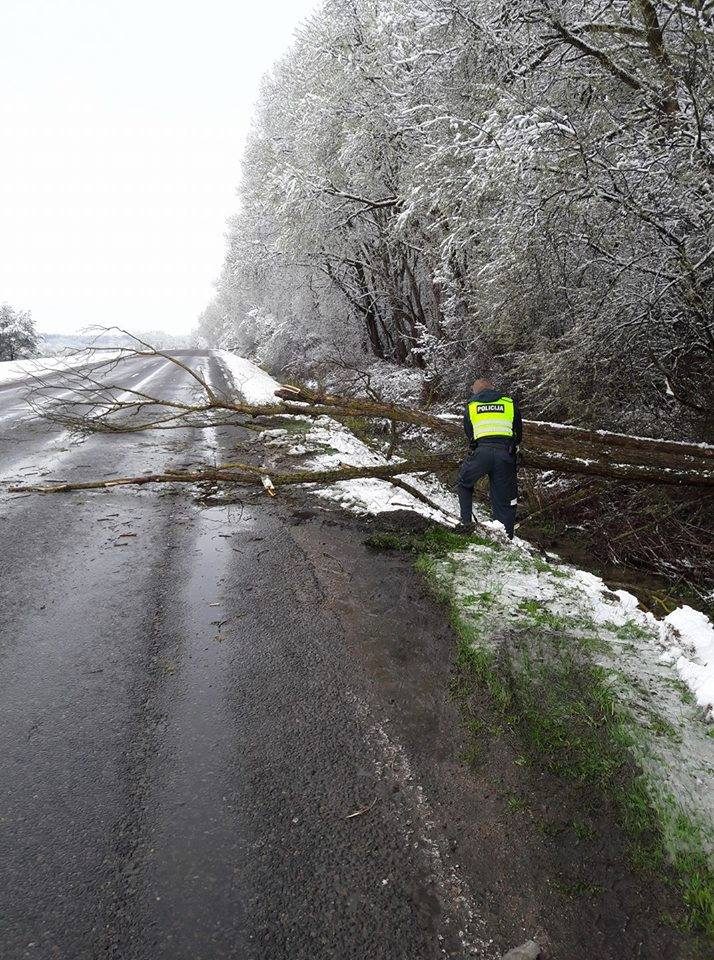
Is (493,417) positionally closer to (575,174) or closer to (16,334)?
(575,174)

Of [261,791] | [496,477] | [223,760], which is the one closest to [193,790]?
[223,760]

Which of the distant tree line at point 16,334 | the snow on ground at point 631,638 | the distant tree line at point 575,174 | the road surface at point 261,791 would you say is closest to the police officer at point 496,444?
the snow on ground at point 631,638

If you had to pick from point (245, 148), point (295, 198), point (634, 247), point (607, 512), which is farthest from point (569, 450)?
point (245, 148)

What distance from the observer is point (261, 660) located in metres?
3.26

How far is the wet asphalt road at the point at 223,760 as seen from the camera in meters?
1.81

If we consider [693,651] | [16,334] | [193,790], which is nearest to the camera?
[193,790]

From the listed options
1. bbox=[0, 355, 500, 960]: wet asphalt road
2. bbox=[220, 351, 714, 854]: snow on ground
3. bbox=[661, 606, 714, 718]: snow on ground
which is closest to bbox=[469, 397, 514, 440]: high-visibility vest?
bbox=[220, 351, 714, 854]: snow on ground

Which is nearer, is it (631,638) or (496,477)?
(631,638)

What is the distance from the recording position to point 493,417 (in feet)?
16.3

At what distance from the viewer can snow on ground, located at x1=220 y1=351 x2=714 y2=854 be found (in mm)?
2363

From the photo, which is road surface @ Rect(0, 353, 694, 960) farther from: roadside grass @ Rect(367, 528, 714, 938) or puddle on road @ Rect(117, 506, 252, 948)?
roadside grass @ Rect(367, 528, 714, 938)

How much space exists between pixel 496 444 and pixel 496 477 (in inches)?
13.7

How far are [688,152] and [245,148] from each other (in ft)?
69.4

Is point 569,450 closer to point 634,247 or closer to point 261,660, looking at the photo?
point 634,247
